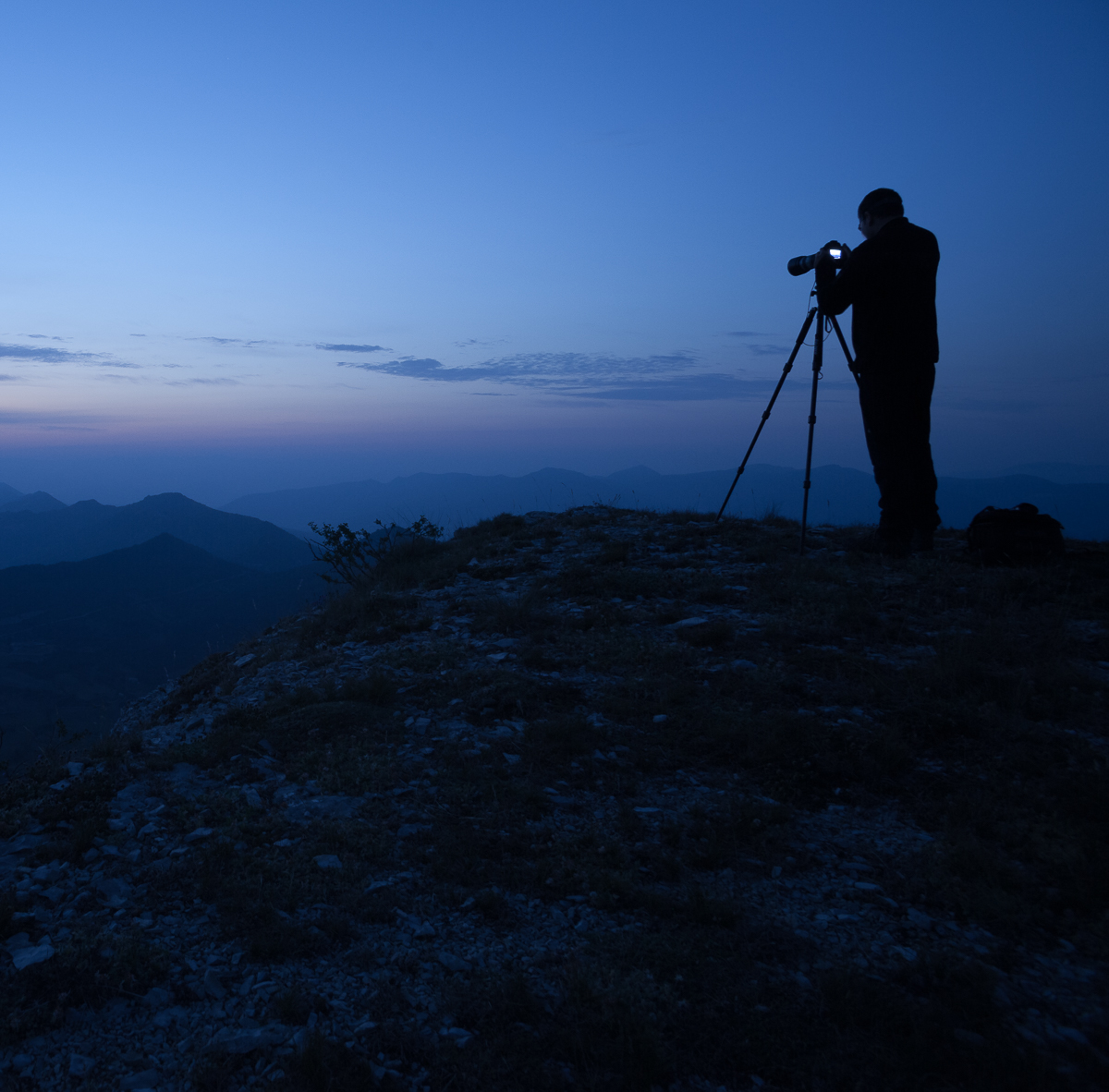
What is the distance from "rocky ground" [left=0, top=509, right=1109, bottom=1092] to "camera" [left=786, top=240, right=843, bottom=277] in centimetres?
390

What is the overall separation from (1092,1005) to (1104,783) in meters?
1.54

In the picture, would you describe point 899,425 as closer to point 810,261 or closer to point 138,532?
point 810,261

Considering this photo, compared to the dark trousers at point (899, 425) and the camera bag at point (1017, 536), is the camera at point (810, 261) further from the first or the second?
the camera bag at point (1017, 536)

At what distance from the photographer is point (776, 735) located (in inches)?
171

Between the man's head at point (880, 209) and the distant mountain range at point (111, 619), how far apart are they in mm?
30483

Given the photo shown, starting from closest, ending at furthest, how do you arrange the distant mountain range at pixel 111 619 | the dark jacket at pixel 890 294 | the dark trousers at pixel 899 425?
the dark jacket at pixel 890 294, the dark trousers at pixel 899 425, the distant mountain range at pixel 111 619

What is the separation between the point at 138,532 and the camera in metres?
117

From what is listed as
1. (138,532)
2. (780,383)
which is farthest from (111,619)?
(138,532)

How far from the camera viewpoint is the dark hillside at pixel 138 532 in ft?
345

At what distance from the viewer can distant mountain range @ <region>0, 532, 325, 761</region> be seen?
41062mm

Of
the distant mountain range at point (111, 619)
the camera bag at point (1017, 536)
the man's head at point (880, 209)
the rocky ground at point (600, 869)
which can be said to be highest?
the man's head at point (880, 209)

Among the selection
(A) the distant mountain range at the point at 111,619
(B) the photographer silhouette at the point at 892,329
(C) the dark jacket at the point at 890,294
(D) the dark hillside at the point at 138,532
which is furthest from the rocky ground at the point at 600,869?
(D) the dark hillside at the point at 138,532

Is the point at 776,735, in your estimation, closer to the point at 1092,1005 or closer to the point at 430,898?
the point at 1092,1005

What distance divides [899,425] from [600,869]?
20.9ft
